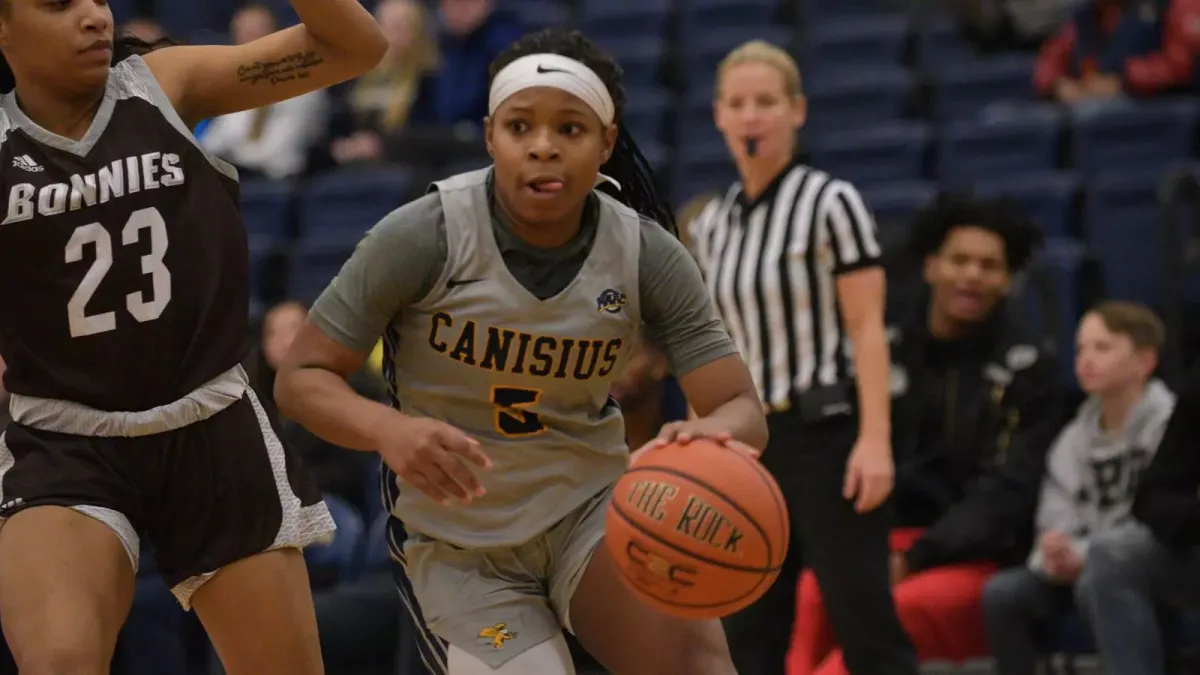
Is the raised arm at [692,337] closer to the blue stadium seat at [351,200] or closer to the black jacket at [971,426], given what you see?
the black jacket at [971,426]

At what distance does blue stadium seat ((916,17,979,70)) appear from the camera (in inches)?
389

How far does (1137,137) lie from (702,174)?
2.12 m

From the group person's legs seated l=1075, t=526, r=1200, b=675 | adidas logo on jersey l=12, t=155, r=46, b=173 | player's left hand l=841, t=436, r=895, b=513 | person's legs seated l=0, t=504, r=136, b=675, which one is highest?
adidas logo on jersey l=12, t=155, r=46, b=173

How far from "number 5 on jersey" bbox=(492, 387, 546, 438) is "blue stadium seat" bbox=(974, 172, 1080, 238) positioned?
4.68 m

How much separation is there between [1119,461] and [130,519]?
3924mm

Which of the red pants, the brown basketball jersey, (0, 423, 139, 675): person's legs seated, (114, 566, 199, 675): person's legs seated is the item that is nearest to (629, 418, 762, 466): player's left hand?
the brown basketball jersey

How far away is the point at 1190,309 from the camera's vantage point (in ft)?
24.9

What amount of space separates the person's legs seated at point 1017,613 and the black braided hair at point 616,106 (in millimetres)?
2614

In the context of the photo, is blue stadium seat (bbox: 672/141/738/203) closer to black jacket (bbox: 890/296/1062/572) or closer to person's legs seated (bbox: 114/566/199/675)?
black jacket (bbox: 890/296/1062/572)

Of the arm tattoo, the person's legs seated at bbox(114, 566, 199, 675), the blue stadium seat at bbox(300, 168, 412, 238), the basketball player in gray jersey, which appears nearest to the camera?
the basketball player in gray jersey

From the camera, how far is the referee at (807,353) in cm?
511

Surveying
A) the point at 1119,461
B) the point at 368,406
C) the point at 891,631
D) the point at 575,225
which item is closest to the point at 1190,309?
the point at 1119,461

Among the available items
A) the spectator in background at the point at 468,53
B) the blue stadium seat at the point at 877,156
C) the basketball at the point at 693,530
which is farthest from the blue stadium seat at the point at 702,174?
the basketball at the point at 693,530

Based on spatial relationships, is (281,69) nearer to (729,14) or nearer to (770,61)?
(770,61)
